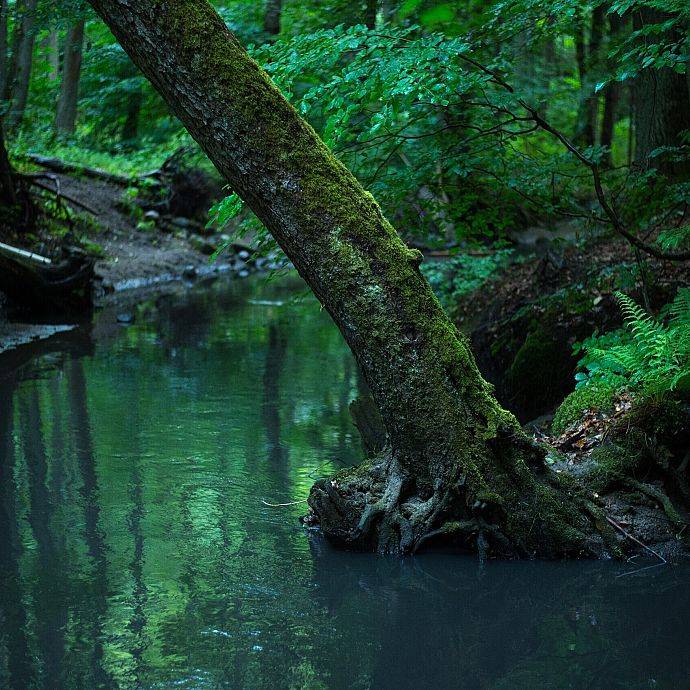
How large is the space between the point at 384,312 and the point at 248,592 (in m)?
1.67

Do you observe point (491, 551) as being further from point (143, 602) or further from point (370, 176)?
point (370, 176)

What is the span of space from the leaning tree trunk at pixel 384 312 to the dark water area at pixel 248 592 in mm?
270

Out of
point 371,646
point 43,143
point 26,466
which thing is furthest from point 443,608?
point 43,143

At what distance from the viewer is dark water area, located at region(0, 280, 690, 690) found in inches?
149

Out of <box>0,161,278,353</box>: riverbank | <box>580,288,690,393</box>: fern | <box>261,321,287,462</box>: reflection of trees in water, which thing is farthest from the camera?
<box>0,161,278,353</box>: riverbank

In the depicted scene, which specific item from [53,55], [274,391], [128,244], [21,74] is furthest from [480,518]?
[53,55]

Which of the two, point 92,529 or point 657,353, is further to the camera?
point 657,353

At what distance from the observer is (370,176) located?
732 cm

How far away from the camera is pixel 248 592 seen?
4.52 metres

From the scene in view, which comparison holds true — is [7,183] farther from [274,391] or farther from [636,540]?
[636,540]

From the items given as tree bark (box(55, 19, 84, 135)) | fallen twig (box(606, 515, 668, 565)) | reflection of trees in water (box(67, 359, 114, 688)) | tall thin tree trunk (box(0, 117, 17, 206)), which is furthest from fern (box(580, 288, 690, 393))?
tree bark (box(55, 19, 84, 135))

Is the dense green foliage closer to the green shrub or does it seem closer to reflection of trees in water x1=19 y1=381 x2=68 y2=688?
the green shrub

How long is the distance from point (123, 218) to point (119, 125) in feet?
30.4

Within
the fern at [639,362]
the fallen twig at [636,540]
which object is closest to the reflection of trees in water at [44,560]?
the fallen twig at [636,540]
